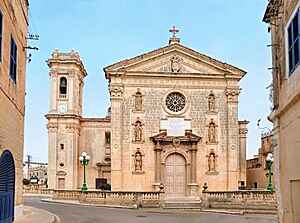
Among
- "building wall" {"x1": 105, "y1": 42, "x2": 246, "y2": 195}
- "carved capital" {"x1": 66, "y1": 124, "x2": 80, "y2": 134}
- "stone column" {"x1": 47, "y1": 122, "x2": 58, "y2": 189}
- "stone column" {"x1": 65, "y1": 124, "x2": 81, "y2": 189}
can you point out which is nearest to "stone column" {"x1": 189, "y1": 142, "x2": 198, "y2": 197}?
"building wall" {"x1": 105, "y1": 42, "x2": 246, "y2": 195}

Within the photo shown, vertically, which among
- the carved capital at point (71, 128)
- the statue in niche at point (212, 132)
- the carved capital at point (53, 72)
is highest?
the carved capital at point (53, 72)

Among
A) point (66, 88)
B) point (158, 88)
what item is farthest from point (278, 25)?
point (66, 88)

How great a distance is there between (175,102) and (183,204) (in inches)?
337

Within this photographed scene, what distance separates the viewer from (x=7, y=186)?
16438 mm

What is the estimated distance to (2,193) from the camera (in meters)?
15.5

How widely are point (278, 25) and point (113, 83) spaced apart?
957 inches

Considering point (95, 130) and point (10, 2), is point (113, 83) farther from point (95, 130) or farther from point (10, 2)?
point (10, 2)

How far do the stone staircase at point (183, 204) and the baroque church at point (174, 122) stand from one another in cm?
198

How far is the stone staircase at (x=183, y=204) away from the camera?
31.2 metres

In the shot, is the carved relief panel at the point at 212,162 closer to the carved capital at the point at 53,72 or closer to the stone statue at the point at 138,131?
the stone statue at the point at 138,131

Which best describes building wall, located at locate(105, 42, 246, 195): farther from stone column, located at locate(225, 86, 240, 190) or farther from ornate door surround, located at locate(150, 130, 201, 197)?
ornate door surround, located at locate(150, 130, 201, 197)

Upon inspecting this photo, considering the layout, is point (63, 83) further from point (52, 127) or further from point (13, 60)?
point (13, 60)

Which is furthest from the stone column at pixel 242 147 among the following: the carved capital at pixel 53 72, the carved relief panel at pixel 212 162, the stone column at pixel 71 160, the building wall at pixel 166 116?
the carved capital at pixel 53 72

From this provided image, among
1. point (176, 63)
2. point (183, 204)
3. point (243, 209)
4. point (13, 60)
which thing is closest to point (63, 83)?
point (176, 63)
